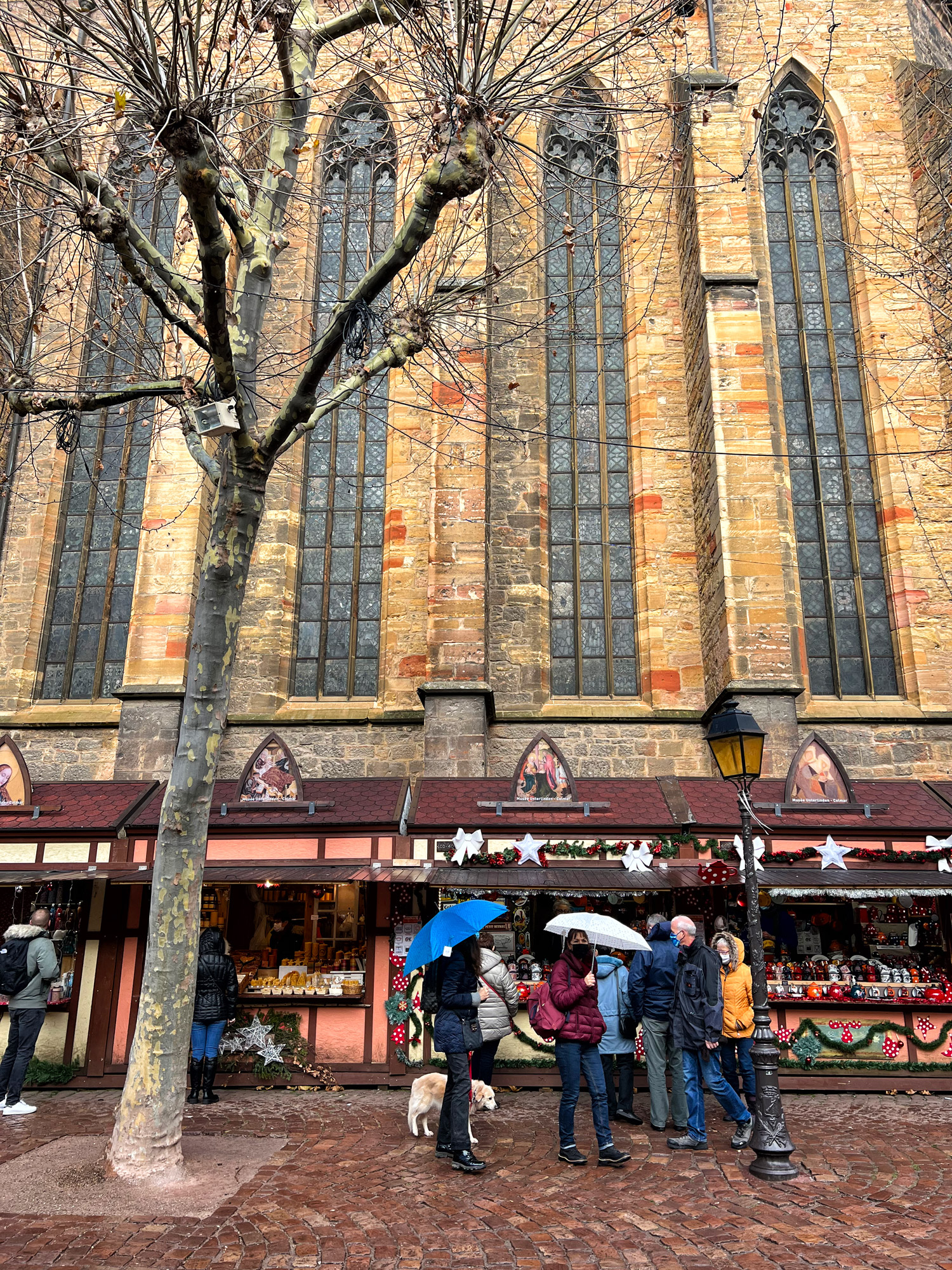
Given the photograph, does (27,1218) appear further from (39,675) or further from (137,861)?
(39,675)

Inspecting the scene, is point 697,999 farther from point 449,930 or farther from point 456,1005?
point 449,930

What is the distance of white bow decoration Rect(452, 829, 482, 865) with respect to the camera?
9328 mm

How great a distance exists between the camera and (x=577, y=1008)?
244 inches

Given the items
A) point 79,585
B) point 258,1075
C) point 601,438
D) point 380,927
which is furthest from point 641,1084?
point 79,585

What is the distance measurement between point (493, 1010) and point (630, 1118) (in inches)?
54.8

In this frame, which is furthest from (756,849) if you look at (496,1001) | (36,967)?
(36,967)

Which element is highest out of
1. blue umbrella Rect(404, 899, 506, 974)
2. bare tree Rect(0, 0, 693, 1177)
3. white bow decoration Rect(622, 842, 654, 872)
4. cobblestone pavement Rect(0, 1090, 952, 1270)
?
bare tree Rect(0, 0, 693, 1177)

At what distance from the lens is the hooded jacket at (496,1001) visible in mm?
7551

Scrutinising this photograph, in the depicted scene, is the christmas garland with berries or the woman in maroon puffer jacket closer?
the woman in maroon puffer jacket

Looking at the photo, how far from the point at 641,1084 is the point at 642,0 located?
14109 mm

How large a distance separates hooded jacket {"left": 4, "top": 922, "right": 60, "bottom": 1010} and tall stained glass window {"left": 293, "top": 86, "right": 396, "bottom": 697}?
5586 mm

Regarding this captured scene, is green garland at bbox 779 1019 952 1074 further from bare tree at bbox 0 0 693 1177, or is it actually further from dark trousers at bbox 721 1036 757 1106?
bare tree at bbox 0 0 693 1177

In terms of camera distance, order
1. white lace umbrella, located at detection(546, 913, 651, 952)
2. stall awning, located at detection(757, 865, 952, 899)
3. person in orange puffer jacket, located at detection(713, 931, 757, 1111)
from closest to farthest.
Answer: white lace umbrella, located at detection(546, 913, 651, 952), person in orange puffer jacket, located at detection(713, 931, 757, 1111), stall awning, located at detection(757, 865, 952, 899)

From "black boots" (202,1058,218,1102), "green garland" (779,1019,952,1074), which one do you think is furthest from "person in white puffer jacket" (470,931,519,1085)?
"green garland" (779,1019,952,1074)
